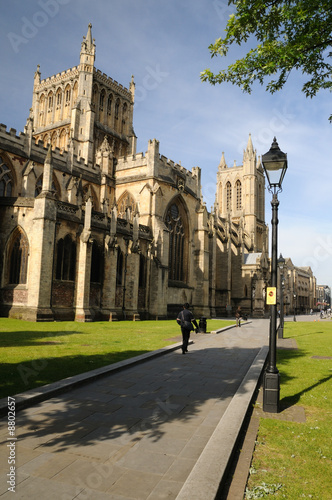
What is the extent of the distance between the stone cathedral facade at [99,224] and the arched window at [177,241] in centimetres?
10

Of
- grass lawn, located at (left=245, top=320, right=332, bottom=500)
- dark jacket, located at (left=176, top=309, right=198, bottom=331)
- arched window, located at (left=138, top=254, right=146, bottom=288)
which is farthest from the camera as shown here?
arched window, located at (left=138, top=254, right=146, bottom=288)

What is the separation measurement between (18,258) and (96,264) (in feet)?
17.8

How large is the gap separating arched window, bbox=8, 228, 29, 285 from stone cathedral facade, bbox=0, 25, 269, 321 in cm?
6

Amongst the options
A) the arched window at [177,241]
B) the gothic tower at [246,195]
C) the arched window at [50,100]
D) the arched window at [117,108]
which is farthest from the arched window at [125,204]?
the gothic tower at [246,195]

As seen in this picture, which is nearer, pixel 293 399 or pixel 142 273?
pixel 293 399

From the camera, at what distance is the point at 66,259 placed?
2228 centimetres

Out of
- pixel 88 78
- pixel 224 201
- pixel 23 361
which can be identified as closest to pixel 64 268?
pixel 23 361

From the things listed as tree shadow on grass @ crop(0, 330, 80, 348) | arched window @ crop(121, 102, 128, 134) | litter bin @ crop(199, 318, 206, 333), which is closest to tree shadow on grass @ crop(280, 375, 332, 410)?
tree shadow on grass @ crop(0, 330, 80, 348)

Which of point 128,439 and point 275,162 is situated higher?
point 275,162

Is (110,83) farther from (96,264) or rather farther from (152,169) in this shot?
(96,264)

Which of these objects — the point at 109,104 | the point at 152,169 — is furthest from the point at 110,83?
the point at 152,169

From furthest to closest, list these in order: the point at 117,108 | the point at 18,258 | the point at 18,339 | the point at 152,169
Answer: the point at 117,108 < the point at 152,169 < the point at 18,258 < the point at 18,339

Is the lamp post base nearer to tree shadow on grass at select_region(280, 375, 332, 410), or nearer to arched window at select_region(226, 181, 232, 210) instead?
tree shadow on grass at select_region(280, 375, 332, 410)

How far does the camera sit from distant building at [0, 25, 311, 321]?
69.2ft
